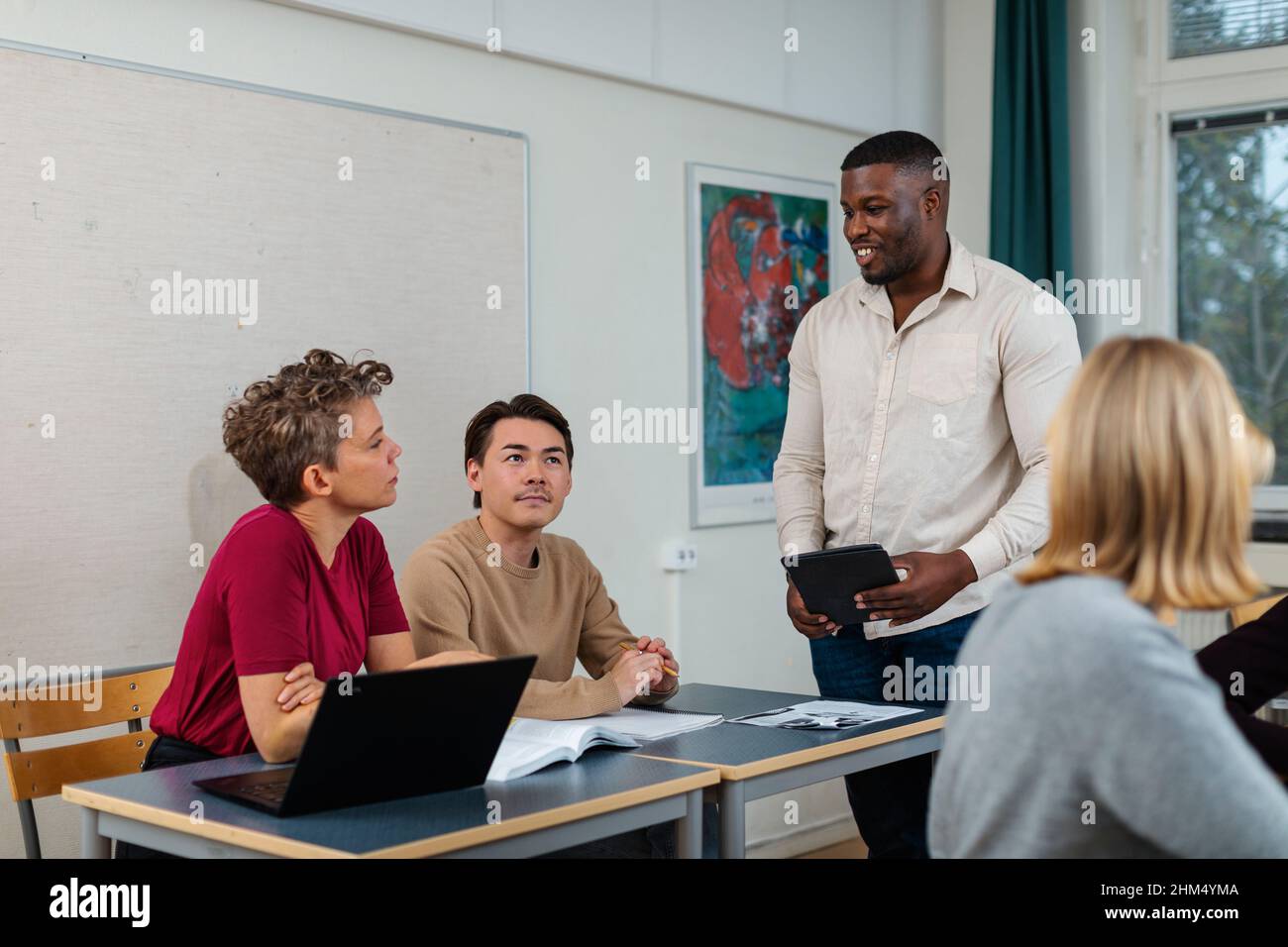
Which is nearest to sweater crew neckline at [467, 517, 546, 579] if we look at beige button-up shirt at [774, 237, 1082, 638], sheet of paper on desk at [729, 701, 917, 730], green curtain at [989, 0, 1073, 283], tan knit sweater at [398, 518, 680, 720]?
tan knit sweater at [398, 518, 680, 720]

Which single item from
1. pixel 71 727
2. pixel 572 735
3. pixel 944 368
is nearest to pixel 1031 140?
pixel 944 368

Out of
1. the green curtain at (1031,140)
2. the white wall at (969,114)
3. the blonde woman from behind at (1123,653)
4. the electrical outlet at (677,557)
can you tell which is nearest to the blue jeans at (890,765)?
the electrical outlet at (677,557)

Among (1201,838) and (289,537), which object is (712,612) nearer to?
(289,537)

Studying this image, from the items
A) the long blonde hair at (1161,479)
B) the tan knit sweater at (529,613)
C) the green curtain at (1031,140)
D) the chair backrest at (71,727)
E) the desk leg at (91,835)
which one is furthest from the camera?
the green curtain at (1031,140)

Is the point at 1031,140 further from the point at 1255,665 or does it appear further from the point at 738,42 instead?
the point at 1255,665

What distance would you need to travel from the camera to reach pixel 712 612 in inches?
165

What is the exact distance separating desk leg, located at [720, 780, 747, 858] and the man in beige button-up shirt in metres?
0.64

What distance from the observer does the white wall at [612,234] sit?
3092 millimetres

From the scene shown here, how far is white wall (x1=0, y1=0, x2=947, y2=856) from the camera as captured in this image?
3.09 meters

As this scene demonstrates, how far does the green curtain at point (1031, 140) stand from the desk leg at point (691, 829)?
10.2 feet

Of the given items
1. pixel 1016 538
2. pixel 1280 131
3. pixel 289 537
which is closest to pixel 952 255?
pixel 1016 538

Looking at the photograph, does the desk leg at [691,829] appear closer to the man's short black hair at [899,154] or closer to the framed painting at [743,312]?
the man's short black hair at [899,154]

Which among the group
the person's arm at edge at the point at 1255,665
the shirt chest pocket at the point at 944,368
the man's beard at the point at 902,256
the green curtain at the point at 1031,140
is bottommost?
the person's arm at edge at the point at 1255,665
